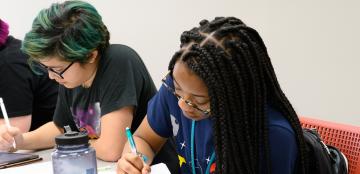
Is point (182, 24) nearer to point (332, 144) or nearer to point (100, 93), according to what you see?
point (100, 93)

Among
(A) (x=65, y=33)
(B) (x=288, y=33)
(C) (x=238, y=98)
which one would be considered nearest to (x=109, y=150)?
(A) (x=65, y=33)

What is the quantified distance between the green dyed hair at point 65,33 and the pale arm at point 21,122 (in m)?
0.29

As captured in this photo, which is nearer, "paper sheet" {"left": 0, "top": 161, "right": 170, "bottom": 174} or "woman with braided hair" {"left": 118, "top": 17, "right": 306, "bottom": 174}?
"woman with braided hair" {"left": 118, "top": 17, "right": 306, "bottom": 174}

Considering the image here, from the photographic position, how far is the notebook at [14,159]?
1277mm

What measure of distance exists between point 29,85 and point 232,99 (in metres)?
0.99

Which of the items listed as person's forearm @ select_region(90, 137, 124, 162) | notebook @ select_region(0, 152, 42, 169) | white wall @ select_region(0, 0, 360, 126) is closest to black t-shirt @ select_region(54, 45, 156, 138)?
person's forearm @ select_region(90, 137, 124, 162)

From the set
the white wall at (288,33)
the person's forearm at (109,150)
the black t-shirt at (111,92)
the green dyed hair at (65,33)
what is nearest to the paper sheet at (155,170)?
the person's forearm at (109,150)

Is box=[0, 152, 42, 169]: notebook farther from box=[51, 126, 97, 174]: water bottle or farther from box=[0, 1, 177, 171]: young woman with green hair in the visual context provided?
box=[51, 126, 97, 174]: water bottle

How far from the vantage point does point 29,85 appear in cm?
158

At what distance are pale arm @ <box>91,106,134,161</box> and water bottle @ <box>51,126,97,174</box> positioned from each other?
317 millimetres

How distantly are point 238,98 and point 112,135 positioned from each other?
0.59m

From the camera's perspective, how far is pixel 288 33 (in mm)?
2121

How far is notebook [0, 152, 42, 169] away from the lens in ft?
4.19

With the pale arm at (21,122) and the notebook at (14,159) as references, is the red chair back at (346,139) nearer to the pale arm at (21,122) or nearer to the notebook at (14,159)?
the notebook at (14,159)
